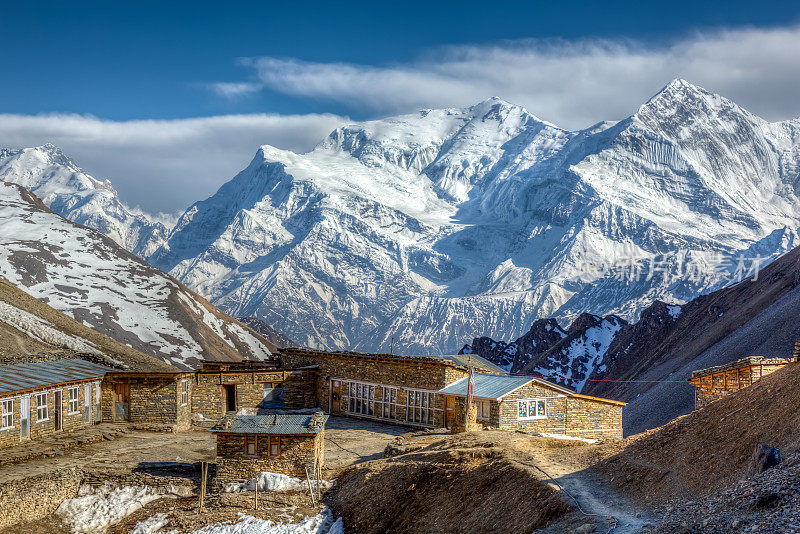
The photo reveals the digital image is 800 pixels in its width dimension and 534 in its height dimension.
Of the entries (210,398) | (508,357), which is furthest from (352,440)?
(508,357)

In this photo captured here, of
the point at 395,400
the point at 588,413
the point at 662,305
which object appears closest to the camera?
the point at 588,413

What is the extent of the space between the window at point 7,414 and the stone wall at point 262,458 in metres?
11.7

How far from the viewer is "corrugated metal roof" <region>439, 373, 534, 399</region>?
43469 mm

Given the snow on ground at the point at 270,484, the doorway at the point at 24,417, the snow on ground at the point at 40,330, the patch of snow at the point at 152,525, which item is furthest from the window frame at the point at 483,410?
the snow on ground at the point at 40,330

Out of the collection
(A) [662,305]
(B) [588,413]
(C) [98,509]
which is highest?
(A) [662,305]

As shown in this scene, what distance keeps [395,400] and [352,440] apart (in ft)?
19.2

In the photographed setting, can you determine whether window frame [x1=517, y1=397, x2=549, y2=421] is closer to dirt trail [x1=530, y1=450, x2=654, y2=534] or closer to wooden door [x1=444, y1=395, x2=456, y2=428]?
wooden door [x1=444, y1=395, x2=456, y2=428]

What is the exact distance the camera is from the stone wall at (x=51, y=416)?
39.8 meters

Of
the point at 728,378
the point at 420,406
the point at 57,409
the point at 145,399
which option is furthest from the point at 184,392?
the point at 728,378

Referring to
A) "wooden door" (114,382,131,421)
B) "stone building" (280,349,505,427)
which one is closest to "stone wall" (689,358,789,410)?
"stone building" (280,349,505,427)

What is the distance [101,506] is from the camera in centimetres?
3403

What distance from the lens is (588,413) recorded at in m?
45.5

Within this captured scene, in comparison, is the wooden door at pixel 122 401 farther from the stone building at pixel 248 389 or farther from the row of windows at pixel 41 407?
the stone building at pixel 248 389

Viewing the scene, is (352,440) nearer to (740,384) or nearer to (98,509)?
(98,509)
